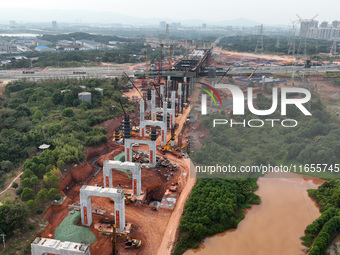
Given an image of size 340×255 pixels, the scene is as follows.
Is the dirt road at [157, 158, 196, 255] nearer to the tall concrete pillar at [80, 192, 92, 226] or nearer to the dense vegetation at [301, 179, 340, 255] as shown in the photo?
the tall concrete pillar at [80, 192, 92, 226]

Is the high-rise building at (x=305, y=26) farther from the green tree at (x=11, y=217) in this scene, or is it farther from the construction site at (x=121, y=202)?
the green tree at (x=11, y=217)

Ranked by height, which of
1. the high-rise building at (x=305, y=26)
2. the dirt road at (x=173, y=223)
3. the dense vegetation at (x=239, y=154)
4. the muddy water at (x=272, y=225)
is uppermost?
the high-rise building at (x=305, y=26)

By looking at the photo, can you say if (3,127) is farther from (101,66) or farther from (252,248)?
(101,66)

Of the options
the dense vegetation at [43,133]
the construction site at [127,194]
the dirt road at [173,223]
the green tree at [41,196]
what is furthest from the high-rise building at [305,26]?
the green tree at [41,196]

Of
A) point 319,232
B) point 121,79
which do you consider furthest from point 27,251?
point 121,79

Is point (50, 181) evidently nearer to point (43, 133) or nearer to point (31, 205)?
point (31, 205)

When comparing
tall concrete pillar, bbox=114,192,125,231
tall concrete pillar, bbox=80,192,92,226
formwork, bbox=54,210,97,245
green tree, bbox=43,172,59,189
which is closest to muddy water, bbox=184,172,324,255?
tall concrete pillar, bbox=114,192,125,231
